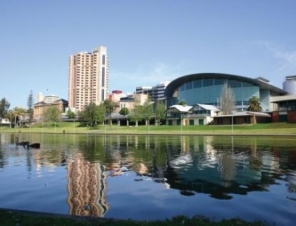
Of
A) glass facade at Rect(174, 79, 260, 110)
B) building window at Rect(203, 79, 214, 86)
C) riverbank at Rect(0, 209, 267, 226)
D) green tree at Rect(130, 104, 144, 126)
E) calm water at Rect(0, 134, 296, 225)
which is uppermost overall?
building window at Rect(203, 79, 214, 86)

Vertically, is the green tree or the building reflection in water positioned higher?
the green tree

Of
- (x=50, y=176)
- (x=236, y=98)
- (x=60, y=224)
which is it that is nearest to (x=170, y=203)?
(x=60, y=224)

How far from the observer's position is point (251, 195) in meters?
15.6

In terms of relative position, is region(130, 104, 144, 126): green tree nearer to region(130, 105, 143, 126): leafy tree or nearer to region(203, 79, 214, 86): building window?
region(130, 105, 143, 126): leafy tree

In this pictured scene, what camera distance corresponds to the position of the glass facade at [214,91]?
14688cm

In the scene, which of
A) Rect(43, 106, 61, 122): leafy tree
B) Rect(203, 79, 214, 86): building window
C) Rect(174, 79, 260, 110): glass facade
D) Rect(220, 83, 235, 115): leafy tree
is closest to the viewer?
Rect(220, 83, 235, 115): leafy tree

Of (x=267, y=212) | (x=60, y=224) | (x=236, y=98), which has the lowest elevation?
(x=267, y=212)

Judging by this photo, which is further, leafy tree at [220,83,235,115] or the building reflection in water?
leafy tree at [220,83,235,115]

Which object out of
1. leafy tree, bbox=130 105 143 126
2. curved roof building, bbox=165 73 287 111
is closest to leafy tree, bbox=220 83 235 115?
curved roof building, bbox=165 73 287 111

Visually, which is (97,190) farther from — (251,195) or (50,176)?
(251,195)

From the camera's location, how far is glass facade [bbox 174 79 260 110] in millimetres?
146875

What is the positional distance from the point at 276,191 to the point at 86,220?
11.0 m

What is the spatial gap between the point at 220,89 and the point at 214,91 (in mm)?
3690

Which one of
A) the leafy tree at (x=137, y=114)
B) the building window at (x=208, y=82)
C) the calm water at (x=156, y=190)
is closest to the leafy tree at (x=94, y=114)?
the leafy tree at (x=137, y=114)
